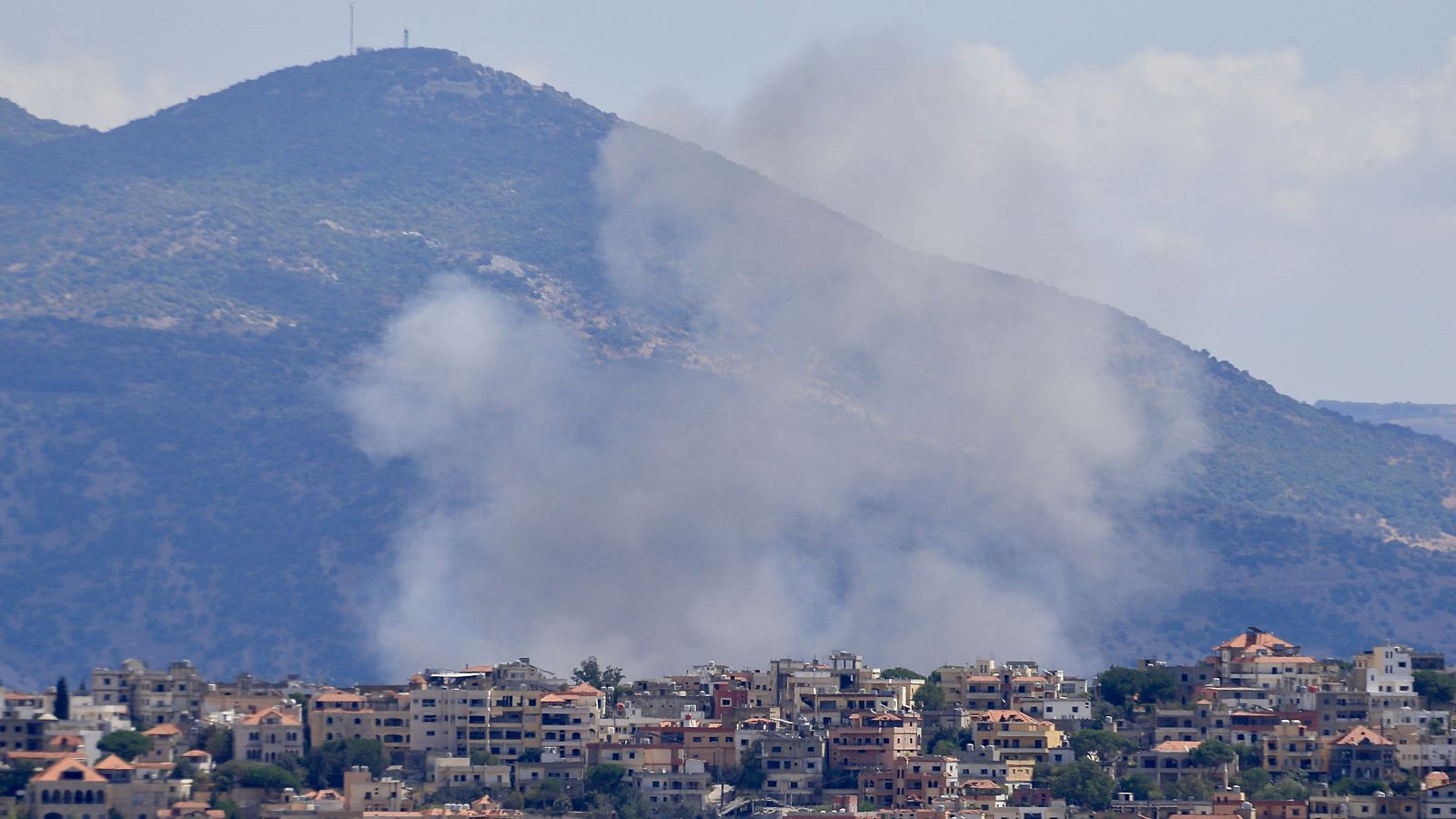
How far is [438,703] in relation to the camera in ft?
468

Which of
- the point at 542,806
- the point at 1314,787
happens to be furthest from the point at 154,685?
the point at 1314,787

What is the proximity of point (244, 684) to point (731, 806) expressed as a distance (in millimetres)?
24910

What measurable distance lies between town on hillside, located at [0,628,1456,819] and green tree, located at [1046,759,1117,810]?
132 mm

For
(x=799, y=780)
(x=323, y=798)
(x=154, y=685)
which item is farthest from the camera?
(x=154, y=685)

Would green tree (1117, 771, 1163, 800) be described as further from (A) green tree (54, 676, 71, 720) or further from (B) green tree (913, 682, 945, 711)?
(A) green tree (54, 676, 71, 720)

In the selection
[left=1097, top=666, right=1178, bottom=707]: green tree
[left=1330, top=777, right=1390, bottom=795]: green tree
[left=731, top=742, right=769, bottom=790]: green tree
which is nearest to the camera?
[left=1330, top=777, right=1390, bottom=795]: green tree

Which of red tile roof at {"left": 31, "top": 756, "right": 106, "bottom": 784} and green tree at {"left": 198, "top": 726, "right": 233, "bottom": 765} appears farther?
Answer: green tree at {"left": 198, "top": 726, "right": 233, "bottom": 765}

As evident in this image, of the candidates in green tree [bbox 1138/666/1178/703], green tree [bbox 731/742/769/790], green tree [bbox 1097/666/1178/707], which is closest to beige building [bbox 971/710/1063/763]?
green tree [bbox 1138/666/1178/703]

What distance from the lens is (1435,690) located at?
152 meters

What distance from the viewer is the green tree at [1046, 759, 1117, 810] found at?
13400 centimetres

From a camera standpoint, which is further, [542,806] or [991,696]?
[991,696]

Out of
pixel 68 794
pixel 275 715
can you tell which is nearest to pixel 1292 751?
pixel 275 715

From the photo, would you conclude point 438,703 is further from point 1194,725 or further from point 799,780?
point 1194,725

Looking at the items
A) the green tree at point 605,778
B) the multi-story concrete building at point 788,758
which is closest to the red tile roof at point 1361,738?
the multi-story concrete building at point 788,758
